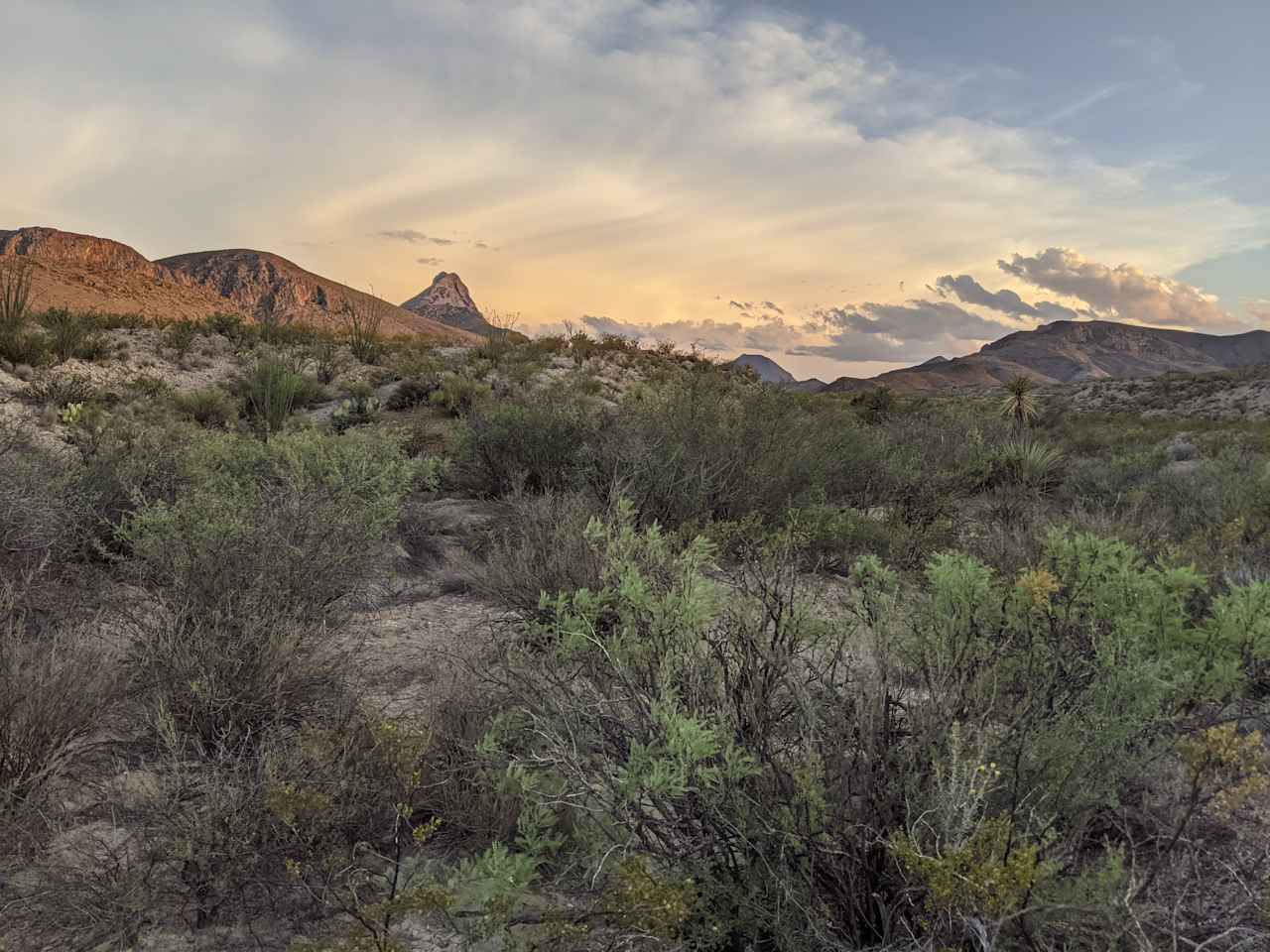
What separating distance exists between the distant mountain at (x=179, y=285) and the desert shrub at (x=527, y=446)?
13.0 meters

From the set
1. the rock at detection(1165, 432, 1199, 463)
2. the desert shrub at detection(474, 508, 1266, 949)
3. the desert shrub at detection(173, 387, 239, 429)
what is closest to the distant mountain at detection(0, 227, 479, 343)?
the desert shrub at detection(173, 387, 239, 429)

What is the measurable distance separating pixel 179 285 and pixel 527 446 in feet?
162

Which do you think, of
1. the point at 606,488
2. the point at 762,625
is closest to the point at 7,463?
the point at 606,488

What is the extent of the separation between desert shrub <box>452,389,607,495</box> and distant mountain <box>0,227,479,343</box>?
13.0 metres

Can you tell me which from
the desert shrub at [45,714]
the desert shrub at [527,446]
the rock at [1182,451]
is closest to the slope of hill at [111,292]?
the desert shrub at [527,446]

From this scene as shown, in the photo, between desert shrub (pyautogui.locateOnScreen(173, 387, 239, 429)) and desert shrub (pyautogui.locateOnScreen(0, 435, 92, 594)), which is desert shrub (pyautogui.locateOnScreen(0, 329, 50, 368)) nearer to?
desert shrub (pyautogui.locateOnScreen(173, 387, 239, 429))

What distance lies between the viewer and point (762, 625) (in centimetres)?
247

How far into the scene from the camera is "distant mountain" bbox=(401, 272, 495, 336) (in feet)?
351

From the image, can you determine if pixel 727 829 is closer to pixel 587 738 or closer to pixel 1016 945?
pixel 587 738

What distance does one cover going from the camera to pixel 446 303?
4796 inches

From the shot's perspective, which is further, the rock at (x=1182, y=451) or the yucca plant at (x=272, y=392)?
the rock at (x=1182, y=451)

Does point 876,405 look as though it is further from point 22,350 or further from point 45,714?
point 45,714

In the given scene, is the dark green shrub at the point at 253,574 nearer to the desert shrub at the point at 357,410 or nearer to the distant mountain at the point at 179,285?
the desert shrub at the point at 357,410

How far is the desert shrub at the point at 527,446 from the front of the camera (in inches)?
327
